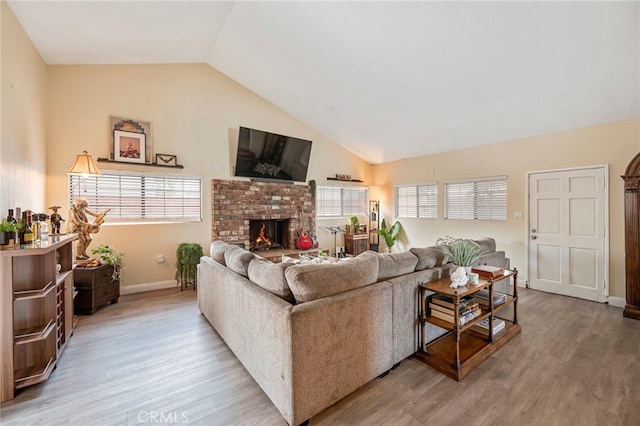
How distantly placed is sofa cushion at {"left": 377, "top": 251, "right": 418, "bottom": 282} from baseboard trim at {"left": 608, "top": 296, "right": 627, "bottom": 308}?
3.39 meters

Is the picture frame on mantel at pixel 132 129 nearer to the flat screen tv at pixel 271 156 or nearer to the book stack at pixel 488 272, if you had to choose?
the flat screen tv at pixel 271 156

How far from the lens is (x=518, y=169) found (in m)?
4.59

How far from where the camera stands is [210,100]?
193 inches

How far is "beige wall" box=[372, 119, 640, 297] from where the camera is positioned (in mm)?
3697

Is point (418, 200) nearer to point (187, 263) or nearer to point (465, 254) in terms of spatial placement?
point (465, 254)

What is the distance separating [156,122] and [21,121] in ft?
5.60

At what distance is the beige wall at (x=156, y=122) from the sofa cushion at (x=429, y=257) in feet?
12.4

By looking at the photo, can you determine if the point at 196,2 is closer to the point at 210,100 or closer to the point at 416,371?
the point at 210,100

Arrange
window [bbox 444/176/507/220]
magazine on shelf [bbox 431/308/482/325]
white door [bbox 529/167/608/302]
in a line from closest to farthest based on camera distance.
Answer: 1. magazine on shelf [bbox 431/308/482/325]
2. white door [bbox 529/167/608/302]
3. window [bbox 444/176/507/220]

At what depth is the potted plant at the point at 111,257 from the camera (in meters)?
3.72

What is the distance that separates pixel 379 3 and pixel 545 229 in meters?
Answer: 4.14

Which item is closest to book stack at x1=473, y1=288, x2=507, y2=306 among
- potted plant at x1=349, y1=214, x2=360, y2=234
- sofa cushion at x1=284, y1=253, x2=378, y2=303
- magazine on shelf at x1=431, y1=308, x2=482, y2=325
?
magazine on shelf at x1=431, y1=308, x2=482, y2=325

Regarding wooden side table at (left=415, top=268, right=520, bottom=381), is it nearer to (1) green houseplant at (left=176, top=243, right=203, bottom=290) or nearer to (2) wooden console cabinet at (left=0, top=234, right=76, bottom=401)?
(2) wooden console cabinet at (left=0, top=234, right=76, bottom=401)

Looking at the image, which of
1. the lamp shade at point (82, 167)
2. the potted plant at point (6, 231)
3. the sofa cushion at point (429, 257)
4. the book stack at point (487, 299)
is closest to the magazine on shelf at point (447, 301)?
the book stack at point (487, 299)
